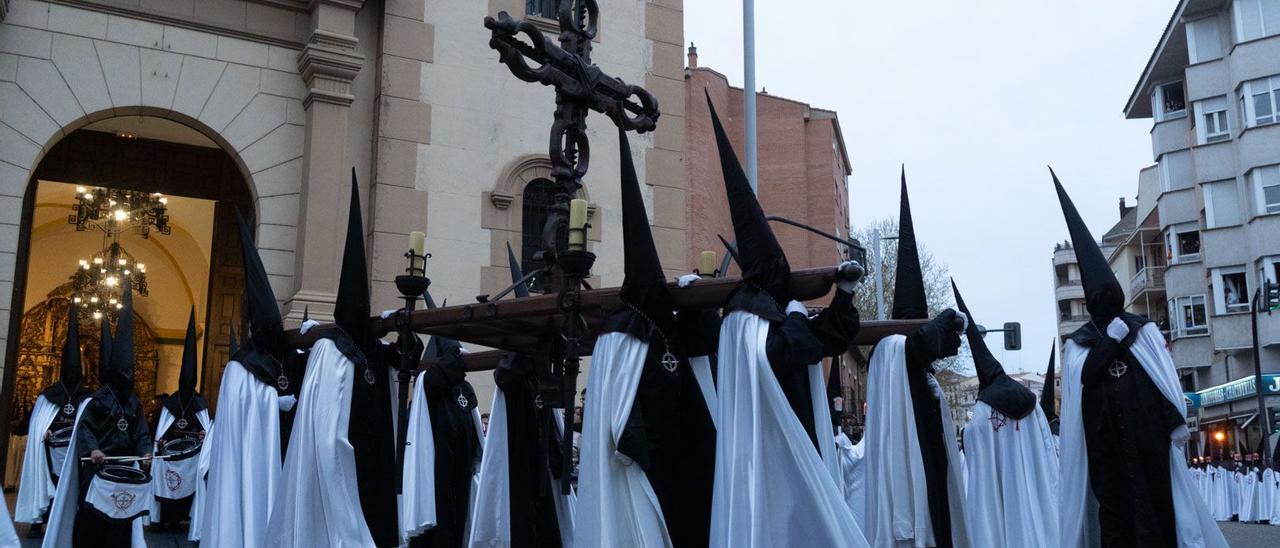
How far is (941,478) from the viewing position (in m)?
8.09

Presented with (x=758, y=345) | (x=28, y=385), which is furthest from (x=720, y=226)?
(x=758, y=345)

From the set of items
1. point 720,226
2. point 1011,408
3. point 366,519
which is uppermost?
point 720,226

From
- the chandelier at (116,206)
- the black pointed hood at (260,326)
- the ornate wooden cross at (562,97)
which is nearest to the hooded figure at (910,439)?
the ornate wooden cross at (562,97)

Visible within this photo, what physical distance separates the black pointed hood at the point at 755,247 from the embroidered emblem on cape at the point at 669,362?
0.59m

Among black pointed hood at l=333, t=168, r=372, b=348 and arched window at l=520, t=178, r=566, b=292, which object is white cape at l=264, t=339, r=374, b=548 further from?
arched window at l=520, t=178, r=566, b=292

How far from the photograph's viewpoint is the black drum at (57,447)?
37.9ft

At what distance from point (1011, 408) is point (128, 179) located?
1550cm

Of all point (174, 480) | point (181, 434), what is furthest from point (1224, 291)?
point (174, 480)

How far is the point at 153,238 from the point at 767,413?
2078 centimetres

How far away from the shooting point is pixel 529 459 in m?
9.12

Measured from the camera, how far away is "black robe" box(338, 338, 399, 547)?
8.41 m

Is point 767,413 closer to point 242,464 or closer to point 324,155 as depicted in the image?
point 242,464

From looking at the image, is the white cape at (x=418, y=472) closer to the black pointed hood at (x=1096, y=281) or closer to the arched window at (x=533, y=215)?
the black pointed hood at (x=1096, y=281)

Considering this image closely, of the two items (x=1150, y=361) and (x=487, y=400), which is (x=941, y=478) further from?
(x=487, y=400)
